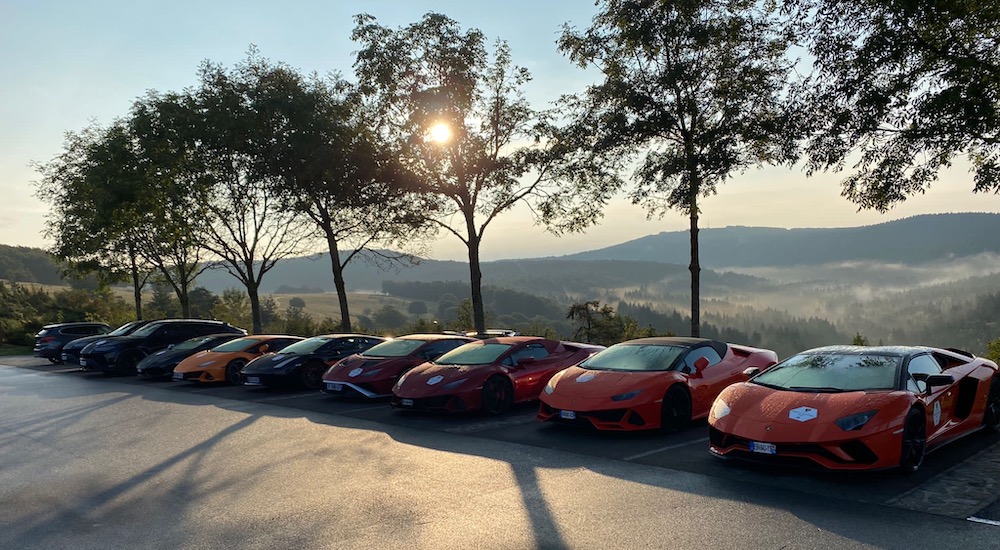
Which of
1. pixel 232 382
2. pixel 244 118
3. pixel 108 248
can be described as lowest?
pixel 232 382

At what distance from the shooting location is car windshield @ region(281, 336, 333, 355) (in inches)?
631

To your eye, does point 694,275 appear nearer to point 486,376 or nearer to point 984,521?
point 486,376

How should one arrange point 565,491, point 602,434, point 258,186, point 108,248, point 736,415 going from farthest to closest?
point 108,248, point 258,186, point 602,434, point 736,415, point 565,491

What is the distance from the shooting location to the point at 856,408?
6.87 metres

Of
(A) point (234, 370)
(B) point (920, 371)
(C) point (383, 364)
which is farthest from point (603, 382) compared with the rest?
(A) point (234, 370)

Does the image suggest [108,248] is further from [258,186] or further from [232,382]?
[232,382]

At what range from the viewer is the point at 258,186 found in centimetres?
2864

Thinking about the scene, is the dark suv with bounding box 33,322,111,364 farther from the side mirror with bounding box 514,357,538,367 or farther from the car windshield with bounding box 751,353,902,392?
the car windshield with bounding box 751,353,902,392

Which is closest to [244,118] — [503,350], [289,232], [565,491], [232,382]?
[289,232]

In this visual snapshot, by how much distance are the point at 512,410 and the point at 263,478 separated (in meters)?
5.09

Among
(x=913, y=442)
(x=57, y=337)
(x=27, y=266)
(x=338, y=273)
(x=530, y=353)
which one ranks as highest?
(x=27, y=266)

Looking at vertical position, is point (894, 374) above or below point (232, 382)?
above

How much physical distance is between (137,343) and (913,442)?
2026 cm

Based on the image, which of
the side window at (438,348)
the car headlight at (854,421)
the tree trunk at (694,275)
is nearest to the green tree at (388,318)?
the tree trunk at (694,275)
